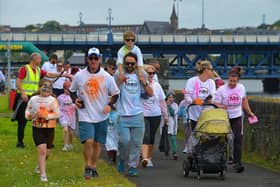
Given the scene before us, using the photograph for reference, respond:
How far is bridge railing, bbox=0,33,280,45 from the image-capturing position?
79.9m

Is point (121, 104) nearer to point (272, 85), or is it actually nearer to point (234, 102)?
point (234, 102)

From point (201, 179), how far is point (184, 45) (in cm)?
7355

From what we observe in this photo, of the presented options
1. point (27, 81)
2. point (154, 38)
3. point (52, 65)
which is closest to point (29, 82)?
point (27, 81)

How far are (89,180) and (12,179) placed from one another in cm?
107

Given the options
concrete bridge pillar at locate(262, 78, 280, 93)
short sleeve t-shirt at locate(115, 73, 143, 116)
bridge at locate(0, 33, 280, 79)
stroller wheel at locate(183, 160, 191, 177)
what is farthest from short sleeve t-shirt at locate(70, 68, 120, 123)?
concrete bridge pillar at locate(262, 78, 280, 93)

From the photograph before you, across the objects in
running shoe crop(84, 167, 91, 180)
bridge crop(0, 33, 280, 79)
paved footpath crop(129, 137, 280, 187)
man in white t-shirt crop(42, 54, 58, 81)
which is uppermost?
bridge crop(0, 33, 280, 79)

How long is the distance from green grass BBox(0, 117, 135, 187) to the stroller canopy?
1.35 meters

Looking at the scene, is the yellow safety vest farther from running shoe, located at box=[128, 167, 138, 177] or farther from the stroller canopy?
the stroller canopy

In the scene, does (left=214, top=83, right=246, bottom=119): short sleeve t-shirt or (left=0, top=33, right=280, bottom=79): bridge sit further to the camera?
(left=0, top=33, right=280, bottom=79): bridge

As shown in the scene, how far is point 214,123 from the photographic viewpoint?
36.6 ft

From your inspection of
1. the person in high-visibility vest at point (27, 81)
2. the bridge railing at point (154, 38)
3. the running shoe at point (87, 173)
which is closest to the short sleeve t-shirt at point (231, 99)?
the running shoe at point (87, 173)

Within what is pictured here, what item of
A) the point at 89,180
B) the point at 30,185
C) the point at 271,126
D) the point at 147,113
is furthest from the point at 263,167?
the point at 30,185

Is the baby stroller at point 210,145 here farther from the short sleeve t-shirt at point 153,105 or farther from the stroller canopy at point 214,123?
the short sleeve t-shirt at point 153,105

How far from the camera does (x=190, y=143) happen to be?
11.4 metres
